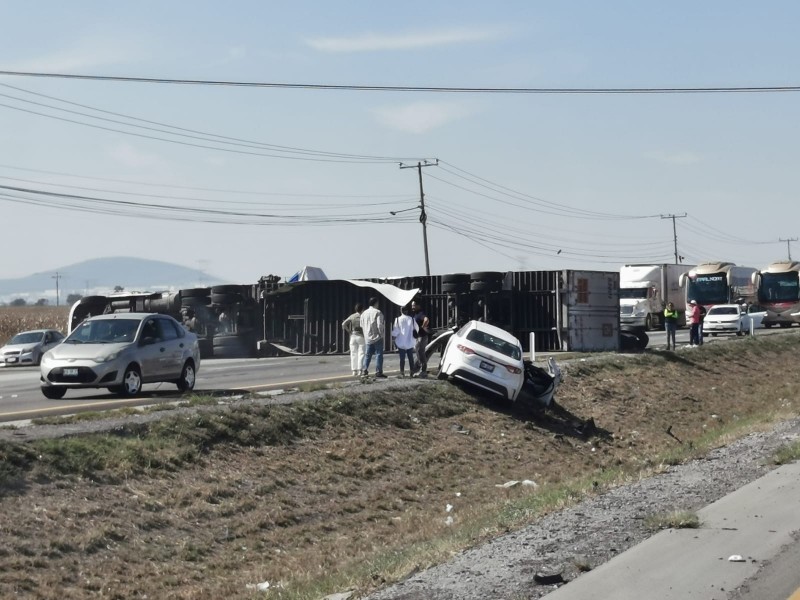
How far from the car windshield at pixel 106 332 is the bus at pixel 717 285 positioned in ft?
145

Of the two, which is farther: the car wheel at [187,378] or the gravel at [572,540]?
the car wheel at [187,378]

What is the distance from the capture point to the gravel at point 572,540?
7.75m

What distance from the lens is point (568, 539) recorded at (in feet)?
30.2

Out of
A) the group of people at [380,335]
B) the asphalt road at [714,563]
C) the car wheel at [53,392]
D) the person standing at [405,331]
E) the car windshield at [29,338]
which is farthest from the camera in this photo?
the car windshield at [29,338]

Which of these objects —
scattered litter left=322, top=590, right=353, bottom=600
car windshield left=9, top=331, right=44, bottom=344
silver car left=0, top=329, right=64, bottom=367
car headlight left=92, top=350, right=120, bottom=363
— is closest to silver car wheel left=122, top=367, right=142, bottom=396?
car headlight left=92, top=350, right=120, bottom=363

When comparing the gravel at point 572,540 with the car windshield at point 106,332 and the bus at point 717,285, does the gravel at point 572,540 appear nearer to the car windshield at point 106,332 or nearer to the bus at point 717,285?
the car windshield at point 106,332

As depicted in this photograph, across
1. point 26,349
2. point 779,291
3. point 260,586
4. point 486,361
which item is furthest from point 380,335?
point 779,291

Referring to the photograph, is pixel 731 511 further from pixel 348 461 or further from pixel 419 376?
pixel 419 376

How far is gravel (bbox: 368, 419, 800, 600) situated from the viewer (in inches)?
305

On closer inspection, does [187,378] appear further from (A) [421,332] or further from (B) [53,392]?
(A) [421,332]

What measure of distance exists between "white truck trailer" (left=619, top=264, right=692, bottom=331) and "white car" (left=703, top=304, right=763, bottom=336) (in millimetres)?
5759

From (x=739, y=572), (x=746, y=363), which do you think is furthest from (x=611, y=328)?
(x=739, y=572)

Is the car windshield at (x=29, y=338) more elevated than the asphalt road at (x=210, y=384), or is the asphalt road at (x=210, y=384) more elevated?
the car windshield at (x=29, y=338)

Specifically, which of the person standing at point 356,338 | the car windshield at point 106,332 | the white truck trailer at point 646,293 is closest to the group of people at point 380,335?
the person standing at point 356,338
